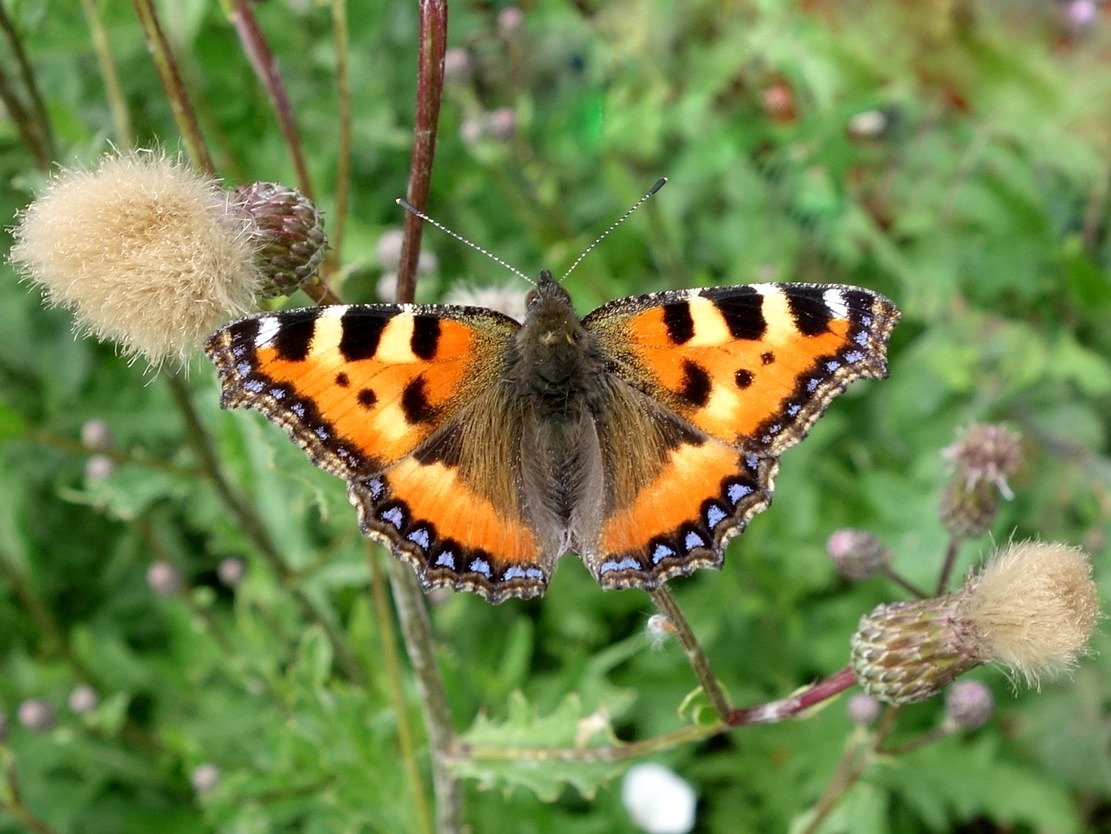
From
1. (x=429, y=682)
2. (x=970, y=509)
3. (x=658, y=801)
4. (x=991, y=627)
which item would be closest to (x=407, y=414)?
(x=429, y=682)

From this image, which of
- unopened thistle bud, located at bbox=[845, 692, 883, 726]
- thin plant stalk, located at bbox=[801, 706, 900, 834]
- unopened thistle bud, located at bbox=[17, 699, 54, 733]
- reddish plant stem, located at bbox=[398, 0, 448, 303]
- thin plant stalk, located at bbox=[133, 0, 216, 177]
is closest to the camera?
reddish plant stem, located at bbox=[398, 0, 448, 303]

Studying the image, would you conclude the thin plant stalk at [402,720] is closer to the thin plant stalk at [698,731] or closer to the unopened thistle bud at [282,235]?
the thin plant stalk at [698,731]

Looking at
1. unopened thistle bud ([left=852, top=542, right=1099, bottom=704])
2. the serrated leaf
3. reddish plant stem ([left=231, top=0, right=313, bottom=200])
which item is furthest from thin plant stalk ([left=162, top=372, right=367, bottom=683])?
unopened thistle bud ([left=852, top=542, right=1099, bottom=704])

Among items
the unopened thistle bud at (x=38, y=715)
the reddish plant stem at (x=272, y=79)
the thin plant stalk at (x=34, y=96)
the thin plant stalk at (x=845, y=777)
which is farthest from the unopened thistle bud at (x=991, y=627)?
the unopened thistle bud at (x=38, y=715)

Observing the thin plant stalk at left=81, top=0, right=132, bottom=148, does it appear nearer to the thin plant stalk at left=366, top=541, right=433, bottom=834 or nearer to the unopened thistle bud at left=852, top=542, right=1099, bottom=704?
the thin plant stalk at left=366, top=541, right=433, bottom=834

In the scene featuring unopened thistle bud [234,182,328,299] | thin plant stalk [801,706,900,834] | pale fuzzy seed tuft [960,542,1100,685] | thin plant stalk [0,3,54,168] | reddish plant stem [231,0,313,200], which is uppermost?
thin plant stalk [0,3,54,168]
